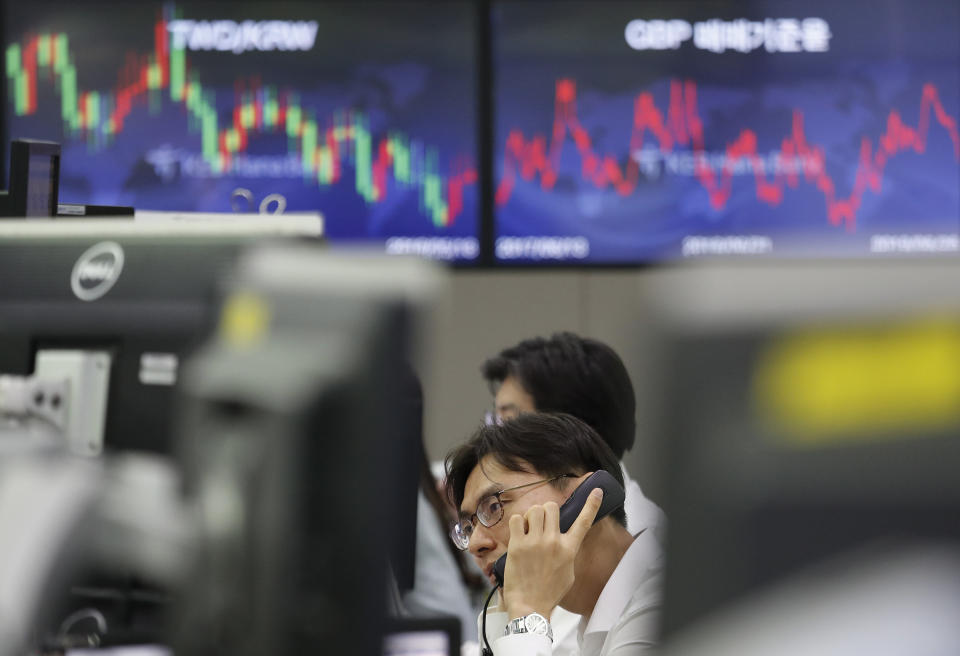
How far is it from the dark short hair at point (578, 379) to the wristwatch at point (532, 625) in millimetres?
547

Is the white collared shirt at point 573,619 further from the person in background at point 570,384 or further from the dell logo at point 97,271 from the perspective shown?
the dell logo at point 97,271

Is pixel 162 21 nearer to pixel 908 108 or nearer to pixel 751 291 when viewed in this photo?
pixel 908 108

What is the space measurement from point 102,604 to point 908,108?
256cm

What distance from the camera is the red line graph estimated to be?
117 inches

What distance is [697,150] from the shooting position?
2996 mm

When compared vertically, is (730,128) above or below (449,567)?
above

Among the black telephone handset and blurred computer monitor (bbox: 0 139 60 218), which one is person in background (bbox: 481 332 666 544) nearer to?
the black telephone handset

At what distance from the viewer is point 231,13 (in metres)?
3.05

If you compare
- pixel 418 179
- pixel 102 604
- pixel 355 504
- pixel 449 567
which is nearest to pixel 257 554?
pixel 355 504

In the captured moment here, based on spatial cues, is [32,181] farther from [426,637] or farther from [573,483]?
[573,483]

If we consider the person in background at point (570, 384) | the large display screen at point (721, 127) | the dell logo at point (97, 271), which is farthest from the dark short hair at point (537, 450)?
the large display screen at point (721, 127)

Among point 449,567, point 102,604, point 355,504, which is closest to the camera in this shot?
point 355,504

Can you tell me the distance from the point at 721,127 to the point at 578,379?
1.16 m

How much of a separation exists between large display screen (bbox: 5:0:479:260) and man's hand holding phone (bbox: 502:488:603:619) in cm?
164
